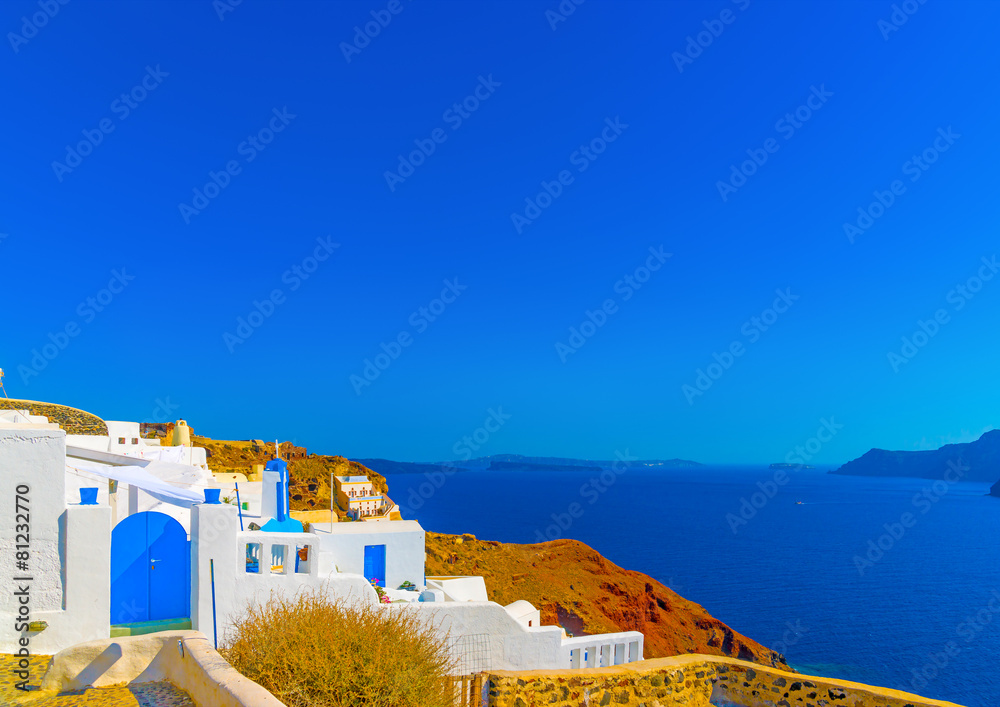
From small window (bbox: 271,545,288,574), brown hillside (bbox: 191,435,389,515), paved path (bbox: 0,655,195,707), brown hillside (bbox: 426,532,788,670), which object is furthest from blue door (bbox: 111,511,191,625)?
brown hillside (bbox: 191,435,389,515)

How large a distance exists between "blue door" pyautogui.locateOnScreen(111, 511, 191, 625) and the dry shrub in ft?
9.90

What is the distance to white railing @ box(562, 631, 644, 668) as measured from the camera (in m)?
12.7

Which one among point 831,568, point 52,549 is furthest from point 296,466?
point 831,568

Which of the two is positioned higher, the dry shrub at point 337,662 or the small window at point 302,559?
the small window at point 302,559

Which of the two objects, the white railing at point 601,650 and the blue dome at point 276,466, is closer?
the white railing at point 601,650

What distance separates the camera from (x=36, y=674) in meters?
6.64

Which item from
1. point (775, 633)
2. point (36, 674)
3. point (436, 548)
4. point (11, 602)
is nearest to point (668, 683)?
point (36, 674)

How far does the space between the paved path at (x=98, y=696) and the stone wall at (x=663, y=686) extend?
4.40 metres

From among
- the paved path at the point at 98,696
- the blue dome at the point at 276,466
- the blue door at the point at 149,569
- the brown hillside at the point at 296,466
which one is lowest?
the paved path at the point at 98,696

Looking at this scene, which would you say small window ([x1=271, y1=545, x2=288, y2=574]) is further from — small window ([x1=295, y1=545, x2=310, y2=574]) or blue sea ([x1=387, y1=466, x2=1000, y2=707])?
blue sea ([x1=387, y1=466, x2=1000, y2=707])

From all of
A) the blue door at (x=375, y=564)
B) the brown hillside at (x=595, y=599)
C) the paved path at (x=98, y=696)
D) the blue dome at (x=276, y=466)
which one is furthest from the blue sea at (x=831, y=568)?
the paved path at (x=98, y=696)

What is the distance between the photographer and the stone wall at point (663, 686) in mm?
7805

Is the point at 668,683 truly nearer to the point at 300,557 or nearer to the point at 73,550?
the point at 300,557

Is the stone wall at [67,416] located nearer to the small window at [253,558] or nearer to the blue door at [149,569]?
the small window at [253,558]
